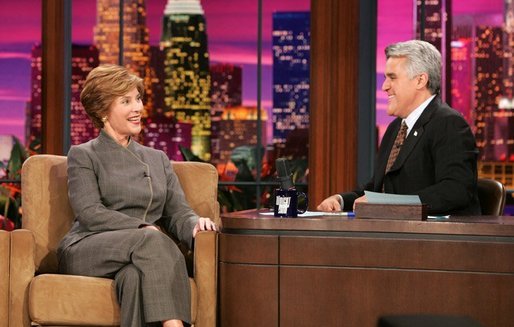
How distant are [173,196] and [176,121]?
1981mm

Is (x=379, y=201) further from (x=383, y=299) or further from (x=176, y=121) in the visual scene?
(x=176, y=121)

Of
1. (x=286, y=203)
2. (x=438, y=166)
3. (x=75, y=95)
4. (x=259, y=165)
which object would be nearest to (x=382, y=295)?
(x=286, y=203)

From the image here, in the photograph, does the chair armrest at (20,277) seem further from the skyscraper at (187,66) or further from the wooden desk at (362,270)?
the skyscraper at (187,66)

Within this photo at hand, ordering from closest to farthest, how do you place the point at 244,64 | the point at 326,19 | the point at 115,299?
the point at 115,299
the point at 326,19
the point at 244,64

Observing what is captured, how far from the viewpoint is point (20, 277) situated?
3.76 m

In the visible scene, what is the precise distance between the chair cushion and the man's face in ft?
3.66

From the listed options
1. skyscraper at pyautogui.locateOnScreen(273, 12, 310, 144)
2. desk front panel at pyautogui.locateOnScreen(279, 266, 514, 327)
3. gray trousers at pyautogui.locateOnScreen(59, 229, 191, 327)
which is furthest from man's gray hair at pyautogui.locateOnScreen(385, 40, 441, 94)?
skyscraper at pyautogui.locateOnScreen(273, 12, 310, 144)

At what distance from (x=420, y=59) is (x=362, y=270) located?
39.1 inches

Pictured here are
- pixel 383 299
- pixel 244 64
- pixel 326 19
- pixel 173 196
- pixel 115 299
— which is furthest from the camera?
pixel 244 64

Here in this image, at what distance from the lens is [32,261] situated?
377 cm

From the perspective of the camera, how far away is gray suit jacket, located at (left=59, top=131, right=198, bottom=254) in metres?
3.86

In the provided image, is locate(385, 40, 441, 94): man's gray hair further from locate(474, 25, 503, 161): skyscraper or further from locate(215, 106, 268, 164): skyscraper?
locate(215, 106, 268, 164): skyscraper

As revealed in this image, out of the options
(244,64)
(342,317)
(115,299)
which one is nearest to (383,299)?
(342,317)

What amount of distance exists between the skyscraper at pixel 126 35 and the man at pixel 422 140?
2.25 metres
